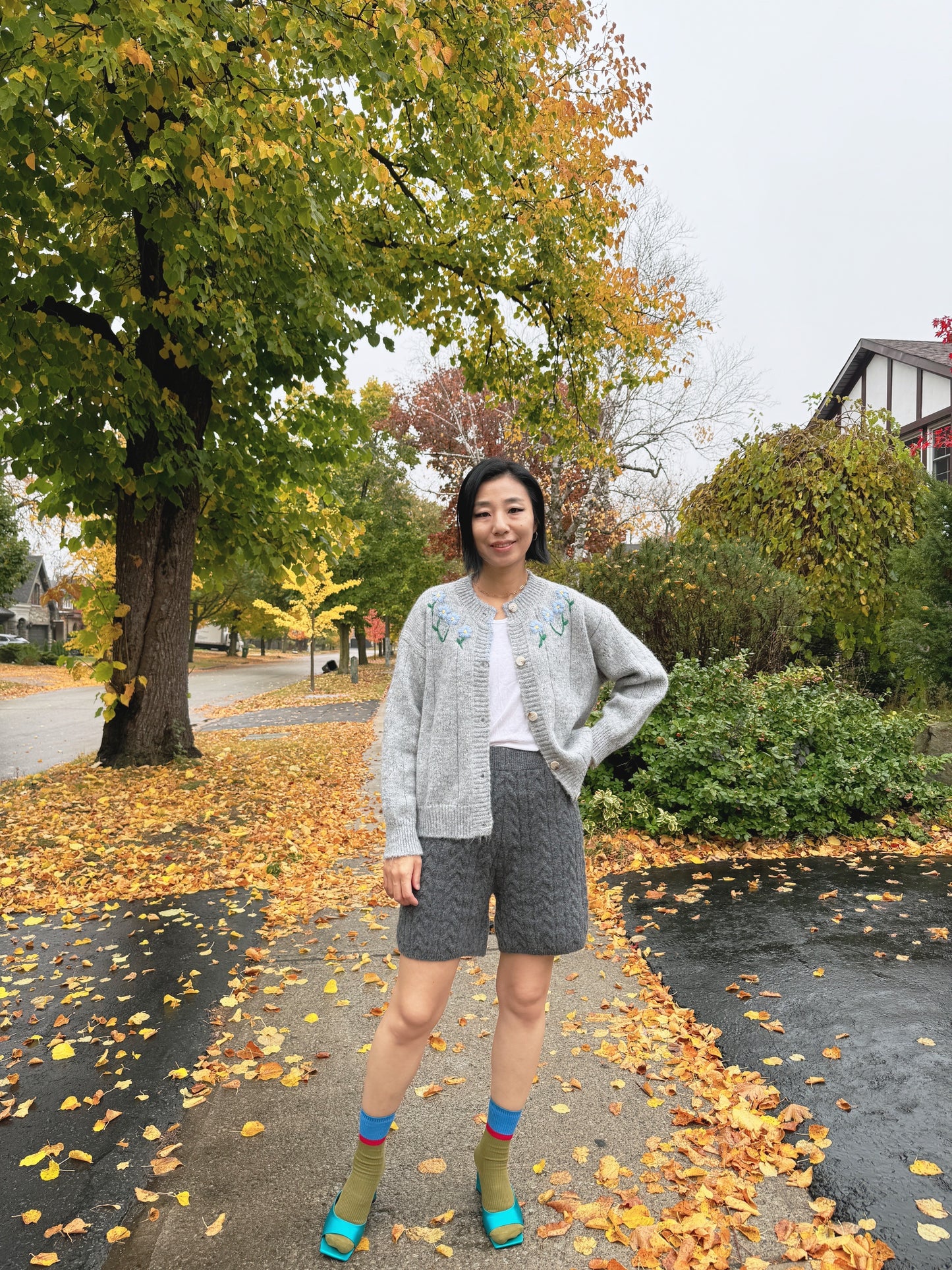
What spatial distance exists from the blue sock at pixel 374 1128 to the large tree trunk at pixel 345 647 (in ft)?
85.0

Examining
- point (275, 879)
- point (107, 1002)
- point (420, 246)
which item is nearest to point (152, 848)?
point (275, 879)

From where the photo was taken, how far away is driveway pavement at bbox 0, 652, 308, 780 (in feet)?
34.6

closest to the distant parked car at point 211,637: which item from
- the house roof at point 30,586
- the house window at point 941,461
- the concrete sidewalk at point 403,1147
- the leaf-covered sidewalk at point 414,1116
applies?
the house roof at point 30,586

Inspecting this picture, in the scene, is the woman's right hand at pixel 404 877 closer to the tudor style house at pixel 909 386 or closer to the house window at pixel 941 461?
the tudor style house at pixel 909 386

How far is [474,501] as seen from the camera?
2162 millimetres

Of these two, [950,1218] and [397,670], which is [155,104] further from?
[950,1218]

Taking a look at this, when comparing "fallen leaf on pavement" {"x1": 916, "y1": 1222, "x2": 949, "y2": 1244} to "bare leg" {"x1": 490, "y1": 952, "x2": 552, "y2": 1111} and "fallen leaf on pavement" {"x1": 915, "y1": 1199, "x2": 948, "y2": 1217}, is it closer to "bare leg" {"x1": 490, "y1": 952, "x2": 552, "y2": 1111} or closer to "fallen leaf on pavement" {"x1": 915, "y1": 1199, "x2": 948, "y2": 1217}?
"fallen leaf on pavement" {"x1": 915, "y1": 1199, "x2": 948, "y2": 1217}

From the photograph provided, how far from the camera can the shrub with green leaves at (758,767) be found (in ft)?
17.8

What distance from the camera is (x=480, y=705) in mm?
2047

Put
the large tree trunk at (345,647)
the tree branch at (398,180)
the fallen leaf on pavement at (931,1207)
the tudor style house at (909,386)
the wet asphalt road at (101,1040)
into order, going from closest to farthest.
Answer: the fallen leaf on pavement at (931,1207) → the wet asphalt road at (101,1040) → the tree branch at (398,180) → the tudor style house at (909,386) → the large tree trunk at (345,647)

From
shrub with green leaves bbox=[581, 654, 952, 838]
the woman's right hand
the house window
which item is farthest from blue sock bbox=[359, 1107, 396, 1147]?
the house window

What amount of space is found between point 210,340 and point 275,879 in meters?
4.89

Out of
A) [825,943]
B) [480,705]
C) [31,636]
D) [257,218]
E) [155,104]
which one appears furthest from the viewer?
[31,636]

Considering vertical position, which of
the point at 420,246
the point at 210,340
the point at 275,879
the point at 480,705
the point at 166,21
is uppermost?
the point at 420,246
